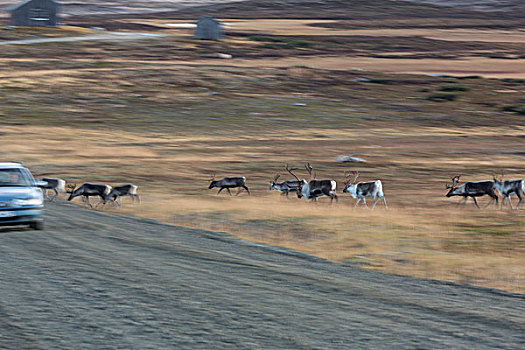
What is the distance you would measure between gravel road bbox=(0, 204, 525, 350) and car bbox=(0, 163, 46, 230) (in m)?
0.64

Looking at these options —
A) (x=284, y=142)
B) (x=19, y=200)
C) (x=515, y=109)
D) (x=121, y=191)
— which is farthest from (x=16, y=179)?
(x=515, y=109)

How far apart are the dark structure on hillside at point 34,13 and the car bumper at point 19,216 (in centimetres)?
11253

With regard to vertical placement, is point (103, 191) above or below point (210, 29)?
below

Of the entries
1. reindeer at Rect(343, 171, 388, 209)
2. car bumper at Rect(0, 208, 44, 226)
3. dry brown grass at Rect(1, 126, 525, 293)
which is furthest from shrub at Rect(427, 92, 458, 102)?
car bumper at Rect(0, 208, 44, 226)

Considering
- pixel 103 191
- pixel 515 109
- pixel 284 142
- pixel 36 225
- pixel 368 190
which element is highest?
pixel 515 109

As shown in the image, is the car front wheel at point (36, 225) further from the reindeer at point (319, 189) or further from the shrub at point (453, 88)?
the shrub at point (453, 88)

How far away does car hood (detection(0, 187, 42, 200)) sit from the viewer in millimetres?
17266

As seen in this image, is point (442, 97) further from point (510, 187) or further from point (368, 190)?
point (368, 190)

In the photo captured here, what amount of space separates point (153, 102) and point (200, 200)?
4081 cm

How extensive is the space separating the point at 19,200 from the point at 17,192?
201 millimetres

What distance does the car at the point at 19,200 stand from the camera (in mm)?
17234

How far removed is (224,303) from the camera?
11719 millimetres

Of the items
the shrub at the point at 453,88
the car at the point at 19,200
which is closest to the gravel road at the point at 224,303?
the car at the point at 19,200

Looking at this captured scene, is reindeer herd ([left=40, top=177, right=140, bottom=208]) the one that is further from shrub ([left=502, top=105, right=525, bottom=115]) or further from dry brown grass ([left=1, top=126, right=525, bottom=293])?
shrub ([left=502, top=105, right=525, bottom=115])
